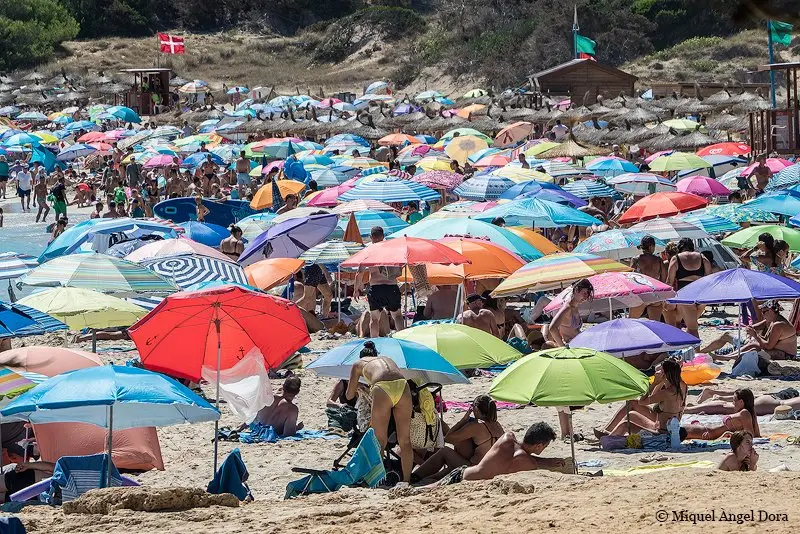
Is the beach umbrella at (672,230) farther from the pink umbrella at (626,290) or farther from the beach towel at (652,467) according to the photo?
the beach towel at (652,467)

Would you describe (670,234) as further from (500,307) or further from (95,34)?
(95,34)

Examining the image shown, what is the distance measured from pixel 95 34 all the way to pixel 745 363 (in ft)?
209

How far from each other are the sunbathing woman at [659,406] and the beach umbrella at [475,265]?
3.43 metres

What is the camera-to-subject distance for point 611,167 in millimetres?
21656

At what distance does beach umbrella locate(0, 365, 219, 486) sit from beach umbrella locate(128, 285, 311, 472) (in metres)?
1.42

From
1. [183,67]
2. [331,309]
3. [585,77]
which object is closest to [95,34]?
[183,67]

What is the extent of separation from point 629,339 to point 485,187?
926 centimetres

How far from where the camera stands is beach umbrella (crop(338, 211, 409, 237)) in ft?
52.1

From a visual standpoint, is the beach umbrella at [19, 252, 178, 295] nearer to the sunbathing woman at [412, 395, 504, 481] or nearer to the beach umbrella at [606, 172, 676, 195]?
the sunbathing woman at [412, 395, 504, 481]

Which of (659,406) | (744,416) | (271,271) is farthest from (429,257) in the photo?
(744,416)

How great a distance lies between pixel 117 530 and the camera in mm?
6238

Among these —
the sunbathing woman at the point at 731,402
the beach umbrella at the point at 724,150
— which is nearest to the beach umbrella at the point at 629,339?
the sunbathing woman at the point at 731,402

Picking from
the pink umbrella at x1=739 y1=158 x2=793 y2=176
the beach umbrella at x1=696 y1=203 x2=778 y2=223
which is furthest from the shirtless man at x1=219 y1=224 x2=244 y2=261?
the pink umbrella at x1=739 y1=158 x2=793 y2=176

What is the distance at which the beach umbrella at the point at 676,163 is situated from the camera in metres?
20.5
